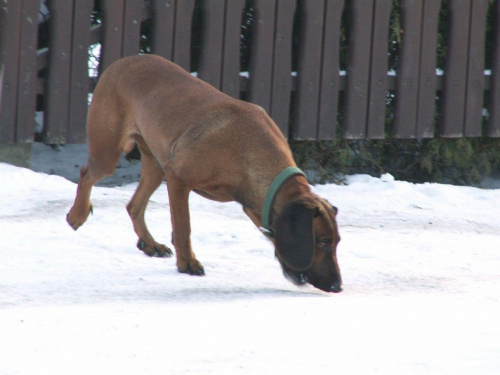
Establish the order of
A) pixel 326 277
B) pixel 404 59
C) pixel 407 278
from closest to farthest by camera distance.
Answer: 1. pixel 326 277
2. pixel 407 278
3. pixel 404 59

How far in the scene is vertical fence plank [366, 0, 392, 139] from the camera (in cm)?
764

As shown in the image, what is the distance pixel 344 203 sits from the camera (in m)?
7.02

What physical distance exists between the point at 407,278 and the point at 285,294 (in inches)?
38.8

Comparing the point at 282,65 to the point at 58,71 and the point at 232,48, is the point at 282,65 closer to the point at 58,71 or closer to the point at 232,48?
the point at 232,48

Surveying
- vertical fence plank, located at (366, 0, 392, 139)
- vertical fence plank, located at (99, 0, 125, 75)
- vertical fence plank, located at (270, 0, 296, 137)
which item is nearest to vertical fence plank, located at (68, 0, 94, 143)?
vertical fence plank, located at (99, 0, 125, 75)

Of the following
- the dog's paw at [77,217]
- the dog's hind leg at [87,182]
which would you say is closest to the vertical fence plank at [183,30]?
the dog's hind leg at [87,182]

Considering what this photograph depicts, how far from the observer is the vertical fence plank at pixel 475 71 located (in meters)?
8.00

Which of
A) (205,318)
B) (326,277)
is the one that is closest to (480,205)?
(326,277)

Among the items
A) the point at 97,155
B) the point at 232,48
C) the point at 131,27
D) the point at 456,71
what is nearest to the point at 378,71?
the point at 456,71

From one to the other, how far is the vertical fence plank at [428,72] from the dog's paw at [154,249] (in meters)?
3.57

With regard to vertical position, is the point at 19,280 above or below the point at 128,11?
below

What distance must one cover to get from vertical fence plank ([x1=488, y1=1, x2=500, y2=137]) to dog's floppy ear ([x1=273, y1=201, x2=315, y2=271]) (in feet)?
15.4

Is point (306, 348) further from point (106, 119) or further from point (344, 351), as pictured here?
point (106, 119)

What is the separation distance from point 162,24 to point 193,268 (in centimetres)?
293
